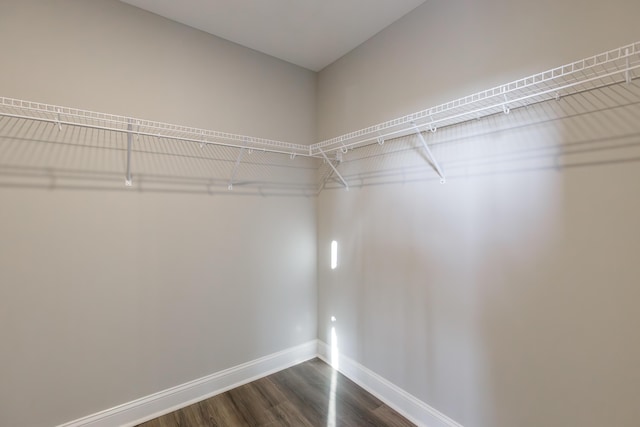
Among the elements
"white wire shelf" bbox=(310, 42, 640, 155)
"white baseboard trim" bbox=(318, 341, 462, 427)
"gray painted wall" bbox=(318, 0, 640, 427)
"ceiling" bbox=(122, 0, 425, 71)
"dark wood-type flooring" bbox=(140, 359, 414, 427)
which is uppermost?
"ceiling" bbox=(122, 0, 425, 71)

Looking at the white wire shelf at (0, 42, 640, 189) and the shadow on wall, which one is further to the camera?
the shadow on wall

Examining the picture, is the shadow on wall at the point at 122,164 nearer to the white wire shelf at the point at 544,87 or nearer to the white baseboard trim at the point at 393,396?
the white wire shelf at the point at 544,87

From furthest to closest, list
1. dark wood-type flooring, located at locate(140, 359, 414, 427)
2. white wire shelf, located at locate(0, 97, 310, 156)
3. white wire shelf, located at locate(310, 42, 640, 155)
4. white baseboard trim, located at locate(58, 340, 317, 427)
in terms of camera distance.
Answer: dark wood-type flooring, located at locate(140, 359, 414, 427), white baseboard trim, located at locate(58, 340, 317, 427), white wire shelf, located at locate(0, 97, 310, 156), white wire shelf, located at locate(310, 42, 640, 155)

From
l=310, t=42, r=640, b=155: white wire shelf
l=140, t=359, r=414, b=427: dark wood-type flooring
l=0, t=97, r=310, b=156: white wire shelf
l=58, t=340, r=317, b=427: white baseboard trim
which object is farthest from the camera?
l=140, t=359, r=414, b=427: dark wood-type flooring

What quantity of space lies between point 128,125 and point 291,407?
2.06m

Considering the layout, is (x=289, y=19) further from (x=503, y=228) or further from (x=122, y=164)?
(x=503, y=228)

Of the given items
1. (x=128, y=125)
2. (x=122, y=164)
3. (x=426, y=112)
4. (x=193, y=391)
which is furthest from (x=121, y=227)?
(x=426, y=112)

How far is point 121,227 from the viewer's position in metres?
1.80

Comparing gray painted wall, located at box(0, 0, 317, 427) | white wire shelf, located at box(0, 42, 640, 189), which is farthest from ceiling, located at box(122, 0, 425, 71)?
white wire shelf, located at box(0, 42, 640, 189)

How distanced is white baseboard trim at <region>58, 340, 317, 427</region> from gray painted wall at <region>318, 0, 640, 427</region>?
65 cm

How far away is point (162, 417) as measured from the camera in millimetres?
1884

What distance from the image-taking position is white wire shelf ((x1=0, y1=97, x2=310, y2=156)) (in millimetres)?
1483

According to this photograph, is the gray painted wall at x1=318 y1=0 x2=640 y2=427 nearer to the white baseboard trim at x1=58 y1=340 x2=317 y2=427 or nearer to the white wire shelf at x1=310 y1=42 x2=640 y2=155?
the white wire shelf at x1=310 y1=42 x2=640 y2=155

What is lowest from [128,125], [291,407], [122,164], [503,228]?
[291,407]
